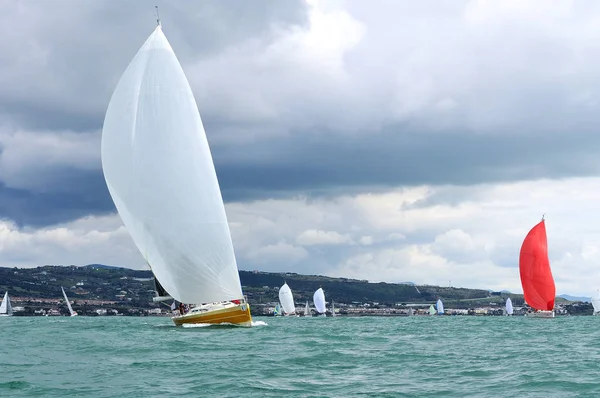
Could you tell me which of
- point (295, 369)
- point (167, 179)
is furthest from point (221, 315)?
point (295, 369)

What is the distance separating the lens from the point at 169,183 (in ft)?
197

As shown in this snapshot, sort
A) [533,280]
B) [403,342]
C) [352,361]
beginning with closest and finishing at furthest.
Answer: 1. [352,361]
2. [403,342]
3. [533,280]

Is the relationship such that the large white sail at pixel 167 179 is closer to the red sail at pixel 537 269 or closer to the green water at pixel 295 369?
the green water at pixel 295 369

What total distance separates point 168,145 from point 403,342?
75.9ft

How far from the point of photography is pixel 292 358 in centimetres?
3769

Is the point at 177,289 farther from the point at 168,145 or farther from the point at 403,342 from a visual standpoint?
the point at 403,342

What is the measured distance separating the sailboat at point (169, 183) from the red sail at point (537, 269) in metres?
55.9

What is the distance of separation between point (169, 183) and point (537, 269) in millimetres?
64609

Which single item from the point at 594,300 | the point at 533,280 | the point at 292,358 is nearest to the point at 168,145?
the point at 292,358

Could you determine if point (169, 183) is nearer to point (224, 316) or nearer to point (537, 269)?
point (224, 316)

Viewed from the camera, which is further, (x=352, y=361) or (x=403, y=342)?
(x=403, y=342)

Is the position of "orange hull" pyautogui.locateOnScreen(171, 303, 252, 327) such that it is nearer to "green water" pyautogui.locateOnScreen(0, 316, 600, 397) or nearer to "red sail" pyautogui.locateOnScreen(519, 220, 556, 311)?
"green water" pyautogui.locateOnScreen(0, 316, 600, 397)

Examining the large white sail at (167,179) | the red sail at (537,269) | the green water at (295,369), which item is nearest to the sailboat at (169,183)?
the large white sail at (167,179)

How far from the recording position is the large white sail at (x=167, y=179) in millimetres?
60219
